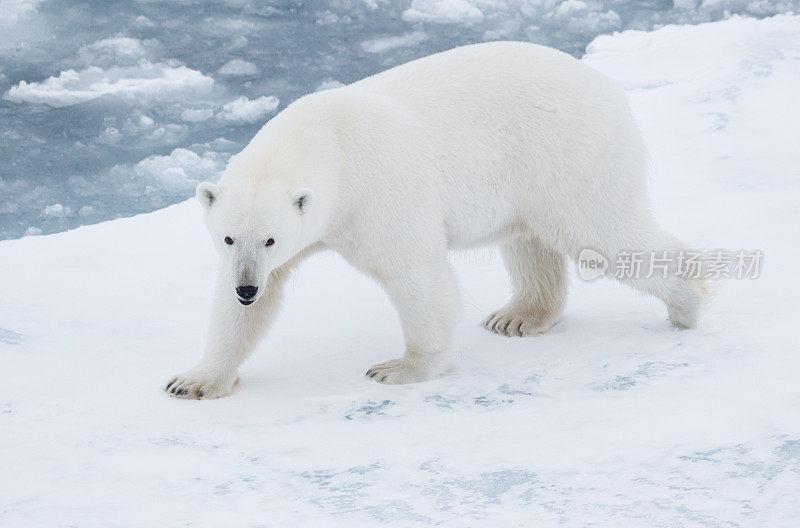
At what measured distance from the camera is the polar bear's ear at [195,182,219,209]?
3.39 m

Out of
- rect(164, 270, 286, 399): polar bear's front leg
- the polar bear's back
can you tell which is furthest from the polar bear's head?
the polar bear's back

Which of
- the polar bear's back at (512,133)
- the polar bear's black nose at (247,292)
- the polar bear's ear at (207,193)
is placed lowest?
the polar bear's black nose at (247,292)

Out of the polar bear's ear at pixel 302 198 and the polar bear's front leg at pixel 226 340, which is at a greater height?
the polar bear's ear at pixel 302 198

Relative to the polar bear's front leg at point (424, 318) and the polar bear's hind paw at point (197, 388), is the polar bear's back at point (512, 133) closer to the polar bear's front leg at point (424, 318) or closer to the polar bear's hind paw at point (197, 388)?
the polar bear's front leg at point (424, 318)

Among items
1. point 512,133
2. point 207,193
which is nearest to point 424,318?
point 512,133

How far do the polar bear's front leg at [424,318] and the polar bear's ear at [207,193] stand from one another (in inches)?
29.2

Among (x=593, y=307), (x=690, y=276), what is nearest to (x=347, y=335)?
(x=593, y=307)

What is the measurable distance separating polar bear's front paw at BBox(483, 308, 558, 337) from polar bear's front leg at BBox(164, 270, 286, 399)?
1.24 meters

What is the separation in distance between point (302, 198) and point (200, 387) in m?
0.98

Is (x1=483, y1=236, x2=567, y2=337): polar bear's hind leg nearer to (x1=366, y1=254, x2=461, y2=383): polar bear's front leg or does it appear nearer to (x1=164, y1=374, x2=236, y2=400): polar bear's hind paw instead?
(x1=366, y1=254, x2=461, y2=383): polar bear's front leg

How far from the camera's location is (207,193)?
343 centimetres

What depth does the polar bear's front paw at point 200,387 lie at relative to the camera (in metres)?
3.85

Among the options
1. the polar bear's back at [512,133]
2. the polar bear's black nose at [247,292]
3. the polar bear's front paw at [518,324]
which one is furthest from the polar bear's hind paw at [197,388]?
the polar bear's front paw at [518,324]

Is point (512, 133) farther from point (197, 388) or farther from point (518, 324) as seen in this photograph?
point (197, 388)
